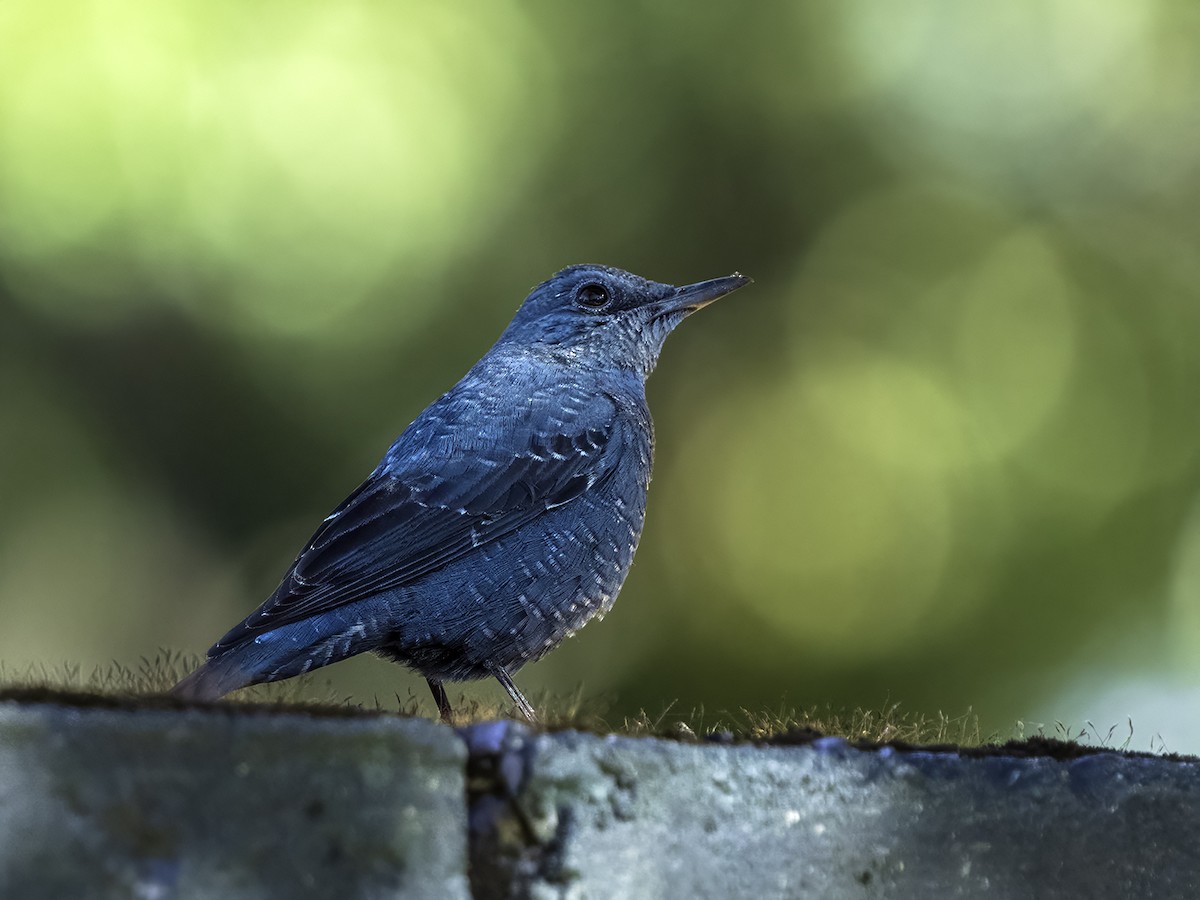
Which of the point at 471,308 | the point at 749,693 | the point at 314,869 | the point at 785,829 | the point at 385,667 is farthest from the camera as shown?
the point at 471,308

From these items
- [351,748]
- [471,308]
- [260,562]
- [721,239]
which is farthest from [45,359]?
[351,748]

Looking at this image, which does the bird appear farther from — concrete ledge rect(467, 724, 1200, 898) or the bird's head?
concrete ledge rect(467, 724, 1200, 898)

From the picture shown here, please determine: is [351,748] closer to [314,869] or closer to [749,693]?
[314,869]

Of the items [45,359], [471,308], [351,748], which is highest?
[351,748]

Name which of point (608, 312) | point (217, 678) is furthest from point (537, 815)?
point (608, 312)

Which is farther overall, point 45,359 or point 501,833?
point 45,359
